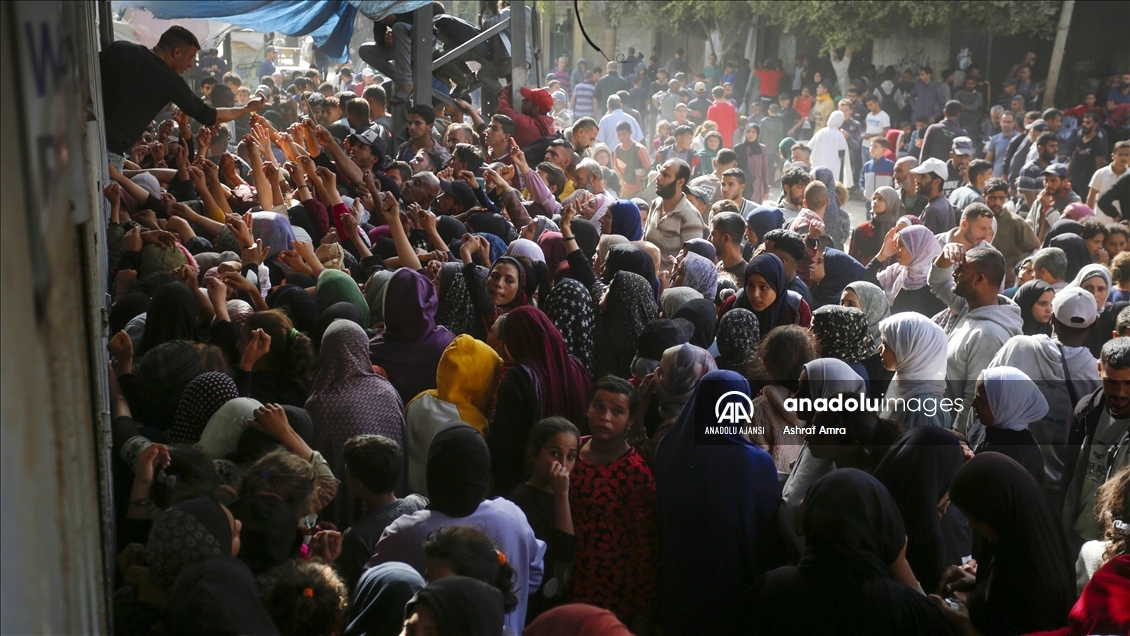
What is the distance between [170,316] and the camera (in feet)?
12.8

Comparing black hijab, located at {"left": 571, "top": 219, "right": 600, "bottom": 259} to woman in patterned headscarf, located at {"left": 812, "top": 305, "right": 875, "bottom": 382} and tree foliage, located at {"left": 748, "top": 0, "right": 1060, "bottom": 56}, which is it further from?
tree foliage, located at {"left": 748, "top": 0, "right": 1060, "bottom": 56}

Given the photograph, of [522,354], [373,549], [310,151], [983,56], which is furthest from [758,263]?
[983,56]

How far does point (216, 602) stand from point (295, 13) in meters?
7.43

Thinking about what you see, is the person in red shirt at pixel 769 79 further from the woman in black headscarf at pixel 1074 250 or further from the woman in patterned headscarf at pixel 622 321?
the woman in patterned headscarf at pixel 622 321

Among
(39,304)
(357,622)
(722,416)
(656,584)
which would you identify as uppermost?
(39,304)

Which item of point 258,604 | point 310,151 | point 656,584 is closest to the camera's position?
point 258,604

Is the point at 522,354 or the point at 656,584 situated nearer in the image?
the point at 656,584

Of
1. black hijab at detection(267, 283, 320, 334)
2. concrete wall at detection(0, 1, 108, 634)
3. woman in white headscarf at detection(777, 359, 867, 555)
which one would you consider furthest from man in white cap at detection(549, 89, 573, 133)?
concrete wall at detection(0, 1, 108, 634)

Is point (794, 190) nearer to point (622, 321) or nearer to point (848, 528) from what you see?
point (622, 321)

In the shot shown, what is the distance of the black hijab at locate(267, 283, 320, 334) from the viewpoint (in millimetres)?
4199

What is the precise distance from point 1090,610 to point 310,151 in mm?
5090

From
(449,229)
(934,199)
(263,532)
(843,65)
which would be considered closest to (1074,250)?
(934,199)

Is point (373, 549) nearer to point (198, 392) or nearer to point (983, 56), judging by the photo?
point (198, 392)

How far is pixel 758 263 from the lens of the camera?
14.6ft
